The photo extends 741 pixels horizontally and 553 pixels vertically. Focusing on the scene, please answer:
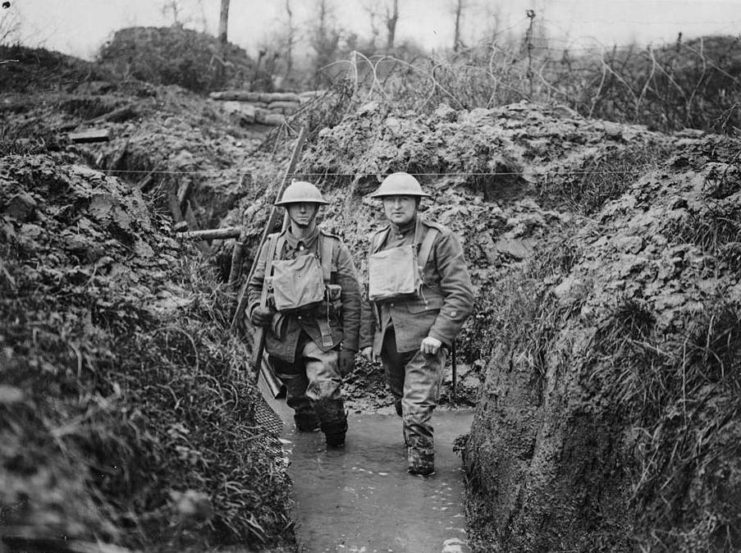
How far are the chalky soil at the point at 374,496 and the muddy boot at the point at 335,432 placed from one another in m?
0.08

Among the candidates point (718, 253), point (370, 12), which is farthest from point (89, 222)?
point (370, 12)

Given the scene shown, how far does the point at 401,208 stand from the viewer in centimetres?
557

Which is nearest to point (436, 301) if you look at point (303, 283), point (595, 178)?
point (303, 283)

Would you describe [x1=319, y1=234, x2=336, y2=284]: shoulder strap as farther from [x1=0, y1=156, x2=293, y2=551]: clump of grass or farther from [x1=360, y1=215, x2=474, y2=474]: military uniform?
[x1=0, y1=156, x2=293, y2=551]: clump of grass

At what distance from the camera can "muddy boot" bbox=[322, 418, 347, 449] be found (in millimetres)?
5781

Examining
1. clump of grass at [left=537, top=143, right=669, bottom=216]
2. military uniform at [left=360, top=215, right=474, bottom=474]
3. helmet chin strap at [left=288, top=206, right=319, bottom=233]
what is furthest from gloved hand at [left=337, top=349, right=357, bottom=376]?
clump of grass at [left=537, top=143, right=669, bottom=216]

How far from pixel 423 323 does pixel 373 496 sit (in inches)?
55.6

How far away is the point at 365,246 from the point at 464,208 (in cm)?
129

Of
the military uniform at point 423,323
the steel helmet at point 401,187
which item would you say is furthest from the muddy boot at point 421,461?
the steel helmet at point 401,187

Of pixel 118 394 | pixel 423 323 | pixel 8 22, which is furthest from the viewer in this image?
pixel 8 22

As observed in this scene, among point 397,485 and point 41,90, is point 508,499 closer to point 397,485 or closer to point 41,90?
point 397,485

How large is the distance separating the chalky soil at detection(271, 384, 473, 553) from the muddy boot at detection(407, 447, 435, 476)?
55 millimetres

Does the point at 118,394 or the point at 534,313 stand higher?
the point at 534,313

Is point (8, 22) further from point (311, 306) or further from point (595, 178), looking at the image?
point (595, 178)
